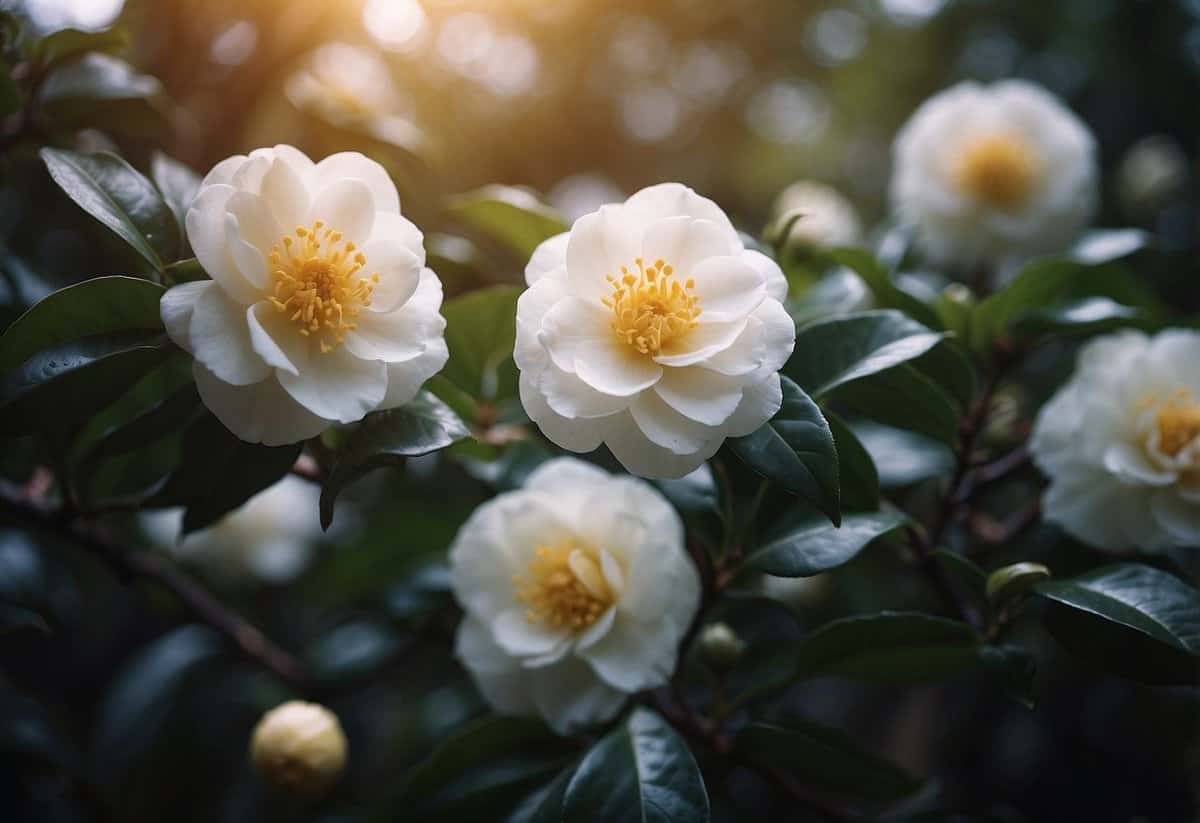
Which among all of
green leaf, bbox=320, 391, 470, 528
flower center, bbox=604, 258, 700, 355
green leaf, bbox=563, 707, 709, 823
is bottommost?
green leaf, bbox=563, 707, 709, 823

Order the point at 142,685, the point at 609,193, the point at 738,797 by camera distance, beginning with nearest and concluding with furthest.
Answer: the point at 142,685 → the point at 738,797 → the point at 609,193

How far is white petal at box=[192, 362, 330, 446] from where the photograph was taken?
24.2 inches

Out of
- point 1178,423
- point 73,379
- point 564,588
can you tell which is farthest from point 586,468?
point 1178,423

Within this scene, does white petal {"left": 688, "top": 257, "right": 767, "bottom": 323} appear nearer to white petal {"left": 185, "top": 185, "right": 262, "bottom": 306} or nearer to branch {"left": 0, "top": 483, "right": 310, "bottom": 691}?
white petal {"left": 185, "top": 185, "right": 262, "bottom": 306}

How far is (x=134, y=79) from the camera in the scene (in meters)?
0.97

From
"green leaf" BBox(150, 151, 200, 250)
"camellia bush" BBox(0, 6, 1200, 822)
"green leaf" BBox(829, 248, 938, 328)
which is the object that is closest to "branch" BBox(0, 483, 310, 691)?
"camellia bush" BBox(0, 6, 1200, 822)

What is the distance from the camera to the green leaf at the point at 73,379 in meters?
0.64

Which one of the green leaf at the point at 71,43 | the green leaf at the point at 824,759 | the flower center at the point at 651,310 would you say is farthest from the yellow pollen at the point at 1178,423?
the green leaf at the point at 71,43

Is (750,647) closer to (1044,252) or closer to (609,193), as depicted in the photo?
(1044,252)

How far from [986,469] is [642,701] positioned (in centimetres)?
50

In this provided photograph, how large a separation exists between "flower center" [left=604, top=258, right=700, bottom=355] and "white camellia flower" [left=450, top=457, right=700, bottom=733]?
0.20 metres

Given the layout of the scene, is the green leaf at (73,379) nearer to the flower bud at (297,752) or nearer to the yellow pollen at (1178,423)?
the flower bud at (297,752)

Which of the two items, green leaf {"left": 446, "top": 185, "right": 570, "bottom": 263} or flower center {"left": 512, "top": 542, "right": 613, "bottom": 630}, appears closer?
flower center {"left": 512, "top": 542, "right": 613, "bottom": 630}

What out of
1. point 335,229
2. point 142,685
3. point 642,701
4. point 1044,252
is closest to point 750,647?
point 642,701
